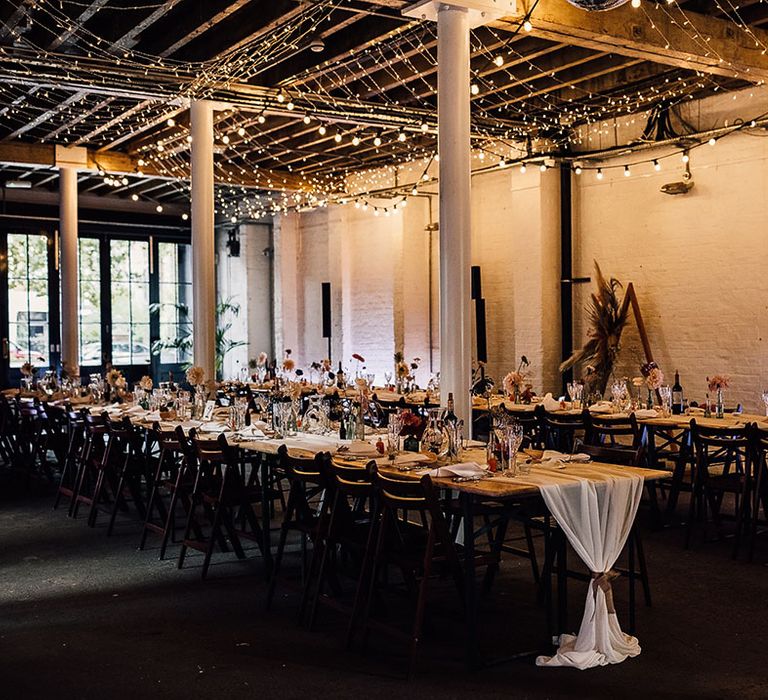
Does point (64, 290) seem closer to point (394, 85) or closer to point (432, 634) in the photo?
point (394, 85)

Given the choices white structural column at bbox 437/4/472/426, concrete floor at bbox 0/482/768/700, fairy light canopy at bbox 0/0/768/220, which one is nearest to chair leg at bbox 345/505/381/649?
concrete floor at bbox 0/482/768/700

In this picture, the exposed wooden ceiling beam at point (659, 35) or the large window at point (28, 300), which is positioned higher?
the exposed wooden ceiling beam at point (659, 35)

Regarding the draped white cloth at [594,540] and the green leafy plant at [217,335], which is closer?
the draped white cloth at [594,540]

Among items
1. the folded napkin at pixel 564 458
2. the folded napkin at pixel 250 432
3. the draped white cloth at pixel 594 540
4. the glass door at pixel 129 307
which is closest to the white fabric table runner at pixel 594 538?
the draped white cloth at pixel 594 540

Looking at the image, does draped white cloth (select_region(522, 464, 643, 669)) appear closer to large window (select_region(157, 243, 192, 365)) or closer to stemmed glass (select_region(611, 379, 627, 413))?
stemmed glass (select_region(611, 379, 627, 413))

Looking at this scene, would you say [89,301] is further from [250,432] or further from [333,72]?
[250,432]

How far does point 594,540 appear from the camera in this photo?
4.36 meters

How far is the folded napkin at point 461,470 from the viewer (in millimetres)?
4629

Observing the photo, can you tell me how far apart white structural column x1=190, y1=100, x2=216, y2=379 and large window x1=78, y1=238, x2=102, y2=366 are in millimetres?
7218

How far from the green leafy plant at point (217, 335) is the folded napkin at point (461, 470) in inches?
516

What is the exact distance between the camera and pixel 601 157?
11.2 meters

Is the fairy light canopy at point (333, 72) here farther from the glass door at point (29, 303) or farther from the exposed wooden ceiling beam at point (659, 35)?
the glass door at point (29, 303)

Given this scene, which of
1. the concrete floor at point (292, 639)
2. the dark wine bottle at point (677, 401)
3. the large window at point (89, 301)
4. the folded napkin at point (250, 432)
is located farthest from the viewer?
the large window at point (89, 301)

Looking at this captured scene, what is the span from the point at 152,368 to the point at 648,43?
12.1 meters
